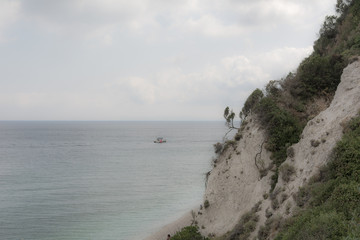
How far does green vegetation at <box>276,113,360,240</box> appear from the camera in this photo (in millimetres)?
9438

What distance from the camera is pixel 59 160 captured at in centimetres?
7494

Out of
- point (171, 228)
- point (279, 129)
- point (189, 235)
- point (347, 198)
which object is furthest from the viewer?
point (171, 228)

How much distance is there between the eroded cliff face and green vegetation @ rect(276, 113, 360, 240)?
109 centimetres

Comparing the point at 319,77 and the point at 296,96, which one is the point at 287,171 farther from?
the point at 319,77

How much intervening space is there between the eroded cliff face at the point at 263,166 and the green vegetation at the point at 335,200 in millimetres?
1094

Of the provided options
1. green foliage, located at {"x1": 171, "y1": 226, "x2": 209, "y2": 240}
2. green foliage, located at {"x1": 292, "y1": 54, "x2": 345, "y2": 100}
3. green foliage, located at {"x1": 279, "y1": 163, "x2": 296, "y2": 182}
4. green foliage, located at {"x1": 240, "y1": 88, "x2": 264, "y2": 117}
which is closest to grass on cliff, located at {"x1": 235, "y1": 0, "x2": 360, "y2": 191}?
green foliage, located at {"x1": 292, "y1": 54, "x2": 345, "y2": 100}

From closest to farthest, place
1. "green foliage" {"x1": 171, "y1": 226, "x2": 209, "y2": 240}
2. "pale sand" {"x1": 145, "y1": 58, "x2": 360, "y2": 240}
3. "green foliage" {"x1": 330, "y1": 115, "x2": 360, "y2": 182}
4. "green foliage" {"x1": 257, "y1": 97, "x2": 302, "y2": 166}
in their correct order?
"green foliage" {"x1": 330, "y1": 115, "x2": 360, "y2": 182}
"pale sand" {"x1": 145, "y1": 58, "x2": 360, "y2": 240}
"green foliage" {"x1": 257, "y1": 97, "x2": 302, "y2": 166}
"green foliage" {"x1": 171, "y1": 226, "x2": 209, "y2": 240}

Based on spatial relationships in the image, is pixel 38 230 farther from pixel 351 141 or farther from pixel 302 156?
pixel 351 141

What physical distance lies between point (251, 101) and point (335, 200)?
15.4 m

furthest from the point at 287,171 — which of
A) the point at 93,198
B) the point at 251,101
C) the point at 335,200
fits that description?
the point at 93,198

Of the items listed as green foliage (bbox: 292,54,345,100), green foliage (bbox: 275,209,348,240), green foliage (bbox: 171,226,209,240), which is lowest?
green foliage (bbox: 171,226,209,240)

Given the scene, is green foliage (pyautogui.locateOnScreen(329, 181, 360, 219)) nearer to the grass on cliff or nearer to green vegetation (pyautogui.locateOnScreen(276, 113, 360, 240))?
green vegetation (pyautogui.locateOnScreen(276, 113, 360, 240))

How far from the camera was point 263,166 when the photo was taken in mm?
20734

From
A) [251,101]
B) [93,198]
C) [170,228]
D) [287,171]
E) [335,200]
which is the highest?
[251,101]
